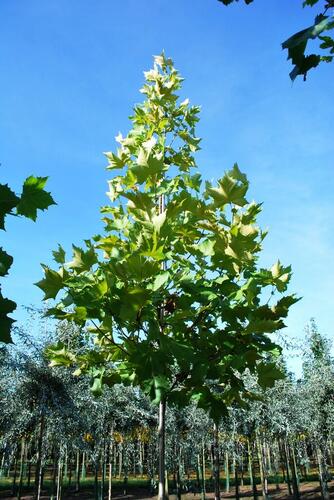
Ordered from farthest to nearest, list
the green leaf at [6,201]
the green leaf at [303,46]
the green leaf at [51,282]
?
the green leaf at [51,282], the green leaf at [6,201], the green leaf at [303,46]

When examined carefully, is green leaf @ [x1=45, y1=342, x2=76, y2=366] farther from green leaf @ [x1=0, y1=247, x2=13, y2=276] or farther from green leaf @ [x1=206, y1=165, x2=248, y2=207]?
green leaf @ [x1=206, y1=165, x2=248, y2=207]

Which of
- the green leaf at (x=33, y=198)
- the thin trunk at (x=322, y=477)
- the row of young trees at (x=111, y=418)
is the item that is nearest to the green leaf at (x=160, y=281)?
the green leaf at (x=33, y=198)

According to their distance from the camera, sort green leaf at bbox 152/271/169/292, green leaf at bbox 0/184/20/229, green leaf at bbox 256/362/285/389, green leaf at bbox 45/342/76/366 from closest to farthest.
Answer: green leaf at bbox 0/184/20/229, green leaf at bbox 152/271/169/292, green leaf at bbox 256/362/285/389, green leaf at bbox 45/342/76/366

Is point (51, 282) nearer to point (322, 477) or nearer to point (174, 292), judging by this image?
point (174, 292)

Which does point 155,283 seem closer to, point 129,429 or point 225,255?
point 225,255

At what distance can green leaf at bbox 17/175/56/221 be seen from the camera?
2.14 metres

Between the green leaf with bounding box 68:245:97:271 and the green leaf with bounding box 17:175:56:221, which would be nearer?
the green leaf with bounding box 17:175:56:221

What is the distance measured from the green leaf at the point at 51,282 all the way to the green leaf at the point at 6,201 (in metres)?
0.92

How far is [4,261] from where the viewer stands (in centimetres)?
193

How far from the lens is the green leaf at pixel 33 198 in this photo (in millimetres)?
2143

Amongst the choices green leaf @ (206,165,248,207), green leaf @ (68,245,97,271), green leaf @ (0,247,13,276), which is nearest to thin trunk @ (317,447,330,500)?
green leaf @ (206,165,248,207)

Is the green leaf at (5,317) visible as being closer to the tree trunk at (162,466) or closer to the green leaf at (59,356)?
the green leaf at (59,356)

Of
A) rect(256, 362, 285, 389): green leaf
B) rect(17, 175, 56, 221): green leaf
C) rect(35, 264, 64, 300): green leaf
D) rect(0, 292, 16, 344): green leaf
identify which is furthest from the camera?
rect(256, 362, 285, 389): green leaf

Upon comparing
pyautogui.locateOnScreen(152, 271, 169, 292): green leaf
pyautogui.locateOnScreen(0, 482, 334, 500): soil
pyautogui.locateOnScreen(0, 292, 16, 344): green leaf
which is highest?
pyautogui.locateOnScreen(152, 271, 169, 292): green leaf
